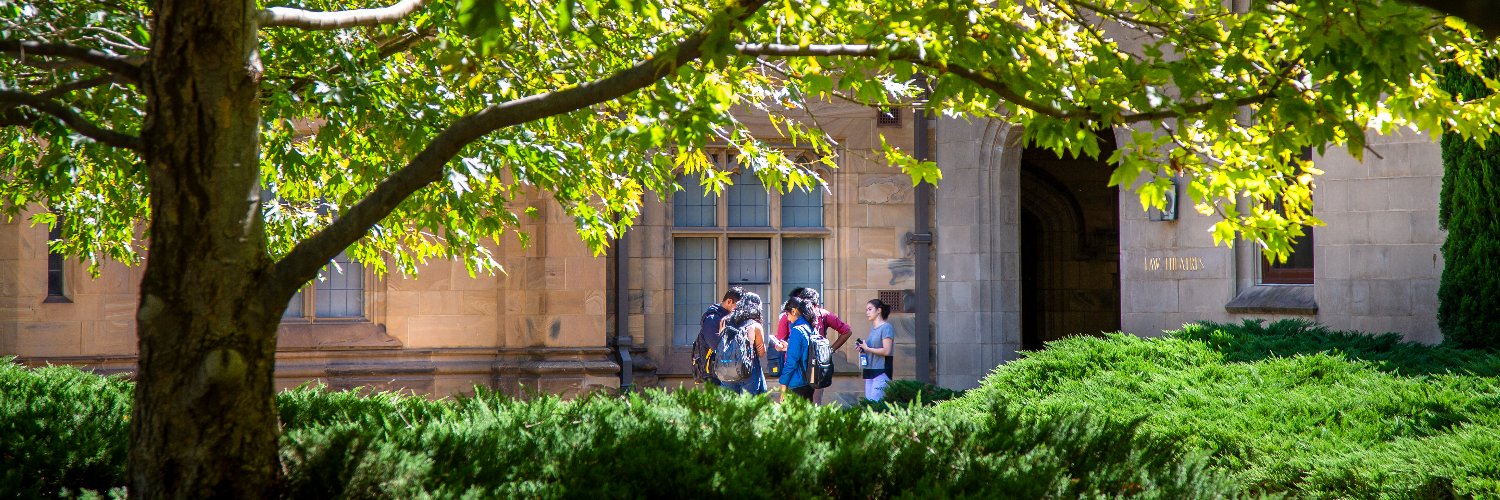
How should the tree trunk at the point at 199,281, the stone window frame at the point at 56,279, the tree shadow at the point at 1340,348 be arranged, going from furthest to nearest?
the stone window frame at the point at 56,279, the tree shadow at the point at 1340,348, the tree trunk at the point at 199,281

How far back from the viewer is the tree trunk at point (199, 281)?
410 cm

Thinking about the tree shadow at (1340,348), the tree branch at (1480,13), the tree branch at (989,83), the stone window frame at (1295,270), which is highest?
the tree branch at (989,83)

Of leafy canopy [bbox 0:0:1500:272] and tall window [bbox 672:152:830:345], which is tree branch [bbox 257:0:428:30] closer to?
leafy canopy [bbox 0:0:1500:272]

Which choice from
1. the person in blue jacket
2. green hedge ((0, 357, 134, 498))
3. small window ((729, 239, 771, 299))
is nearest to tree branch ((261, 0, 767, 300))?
green hedge ((0, 357, 134, 498))

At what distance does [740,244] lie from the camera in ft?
46.6

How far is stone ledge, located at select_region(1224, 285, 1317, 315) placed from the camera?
10.2 m

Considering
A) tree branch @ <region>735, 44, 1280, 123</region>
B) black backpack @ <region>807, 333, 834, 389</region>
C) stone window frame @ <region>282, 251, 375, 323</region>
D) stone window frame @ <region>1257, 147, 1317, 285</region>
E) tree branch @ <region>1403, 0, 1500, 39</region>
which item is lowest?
black backpack @ <region>807, 333, 834, 389</region>

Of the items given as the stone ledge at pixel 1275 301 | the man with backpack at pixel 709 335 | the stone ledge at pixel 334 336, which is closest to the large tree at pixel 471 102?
the man with backpack at pixel 709 335

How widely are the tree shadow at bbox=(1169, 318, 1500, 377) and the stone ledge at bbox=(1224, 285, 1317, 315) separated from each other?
3.50 feet

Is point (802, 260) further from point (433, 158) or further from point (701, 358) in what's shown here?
point (433, 158)

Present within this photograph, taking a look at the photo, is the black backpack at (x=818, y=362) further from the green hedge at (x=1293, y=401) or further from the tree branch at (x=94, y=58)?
the tree branch at (x=94, y=58)

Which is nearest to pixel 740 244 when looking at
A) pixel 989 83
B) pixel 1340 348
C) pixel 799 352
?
pixel 799 352

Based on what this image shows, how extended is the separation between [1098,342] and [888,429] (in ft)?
12.7

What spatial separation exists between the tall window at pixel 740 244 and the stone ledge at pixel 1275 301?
15.5ft
